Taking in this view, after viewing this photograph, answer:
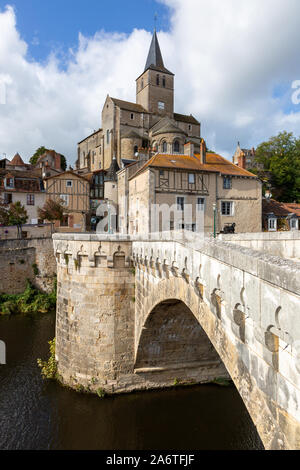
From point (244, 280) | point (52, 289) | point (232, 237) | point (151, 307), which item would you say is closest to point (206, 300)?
point (244, 280)

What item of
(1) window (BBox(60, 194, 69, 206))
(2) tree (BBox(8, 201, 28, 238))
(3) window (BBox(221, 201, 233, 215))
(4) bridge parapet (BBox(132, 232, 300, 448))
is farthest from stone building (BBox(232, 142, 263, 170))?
(4) bridge parapet (BBox(132, 232, 300, 448))

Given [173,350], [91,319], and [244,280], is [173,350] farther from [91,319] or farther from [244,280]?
[244,280]

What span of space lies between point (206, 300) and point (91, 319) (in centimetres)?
752

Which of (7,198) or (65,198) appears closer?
(7,198)

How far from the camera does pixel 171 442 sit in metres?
9.84

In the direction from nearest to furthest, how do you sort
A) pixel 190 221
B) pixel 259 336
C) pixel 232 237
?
pixel 259 336 < pixel 232 237 < pixel 190 221

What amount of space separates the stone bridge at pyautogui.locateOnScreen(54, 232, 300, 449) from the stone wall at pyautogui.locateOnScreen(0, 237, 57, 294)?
14030mm

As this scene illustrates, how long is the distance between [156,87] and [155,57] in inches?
221

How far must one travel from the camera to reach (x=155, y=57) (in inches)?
1871

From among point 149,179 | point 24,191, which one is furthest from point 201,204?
point 24,191

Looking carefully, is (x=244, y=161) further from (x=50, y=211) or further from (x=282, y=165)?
(x=50, y=211)

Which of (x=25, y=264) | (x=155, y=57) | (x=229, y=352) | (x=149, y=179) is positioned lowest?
(x=25, y=264)

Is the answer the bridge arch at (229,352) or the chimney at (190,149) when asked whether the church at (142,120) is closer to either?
the chimney at (190,149)

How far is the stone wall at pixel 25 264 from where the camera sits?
25.1m
